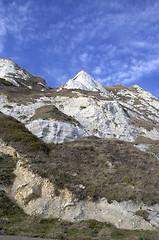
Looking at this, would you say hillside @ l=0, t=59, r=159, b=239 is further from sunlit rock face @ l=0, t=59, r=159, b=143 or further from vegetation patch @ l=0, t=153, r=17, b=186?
sunlit rock face @ l=0, t=59, r=159, b=143

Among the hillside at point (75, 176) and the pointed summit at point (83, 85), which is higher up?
the pointed summit at point (83, 85)

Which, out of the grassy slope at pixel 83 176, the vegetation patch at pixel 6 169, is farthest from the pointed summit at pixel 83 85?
the vegetation patch at pixel 6 169

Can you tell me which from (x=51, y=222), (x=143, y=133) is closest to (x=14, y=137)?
(x=51, y=222)

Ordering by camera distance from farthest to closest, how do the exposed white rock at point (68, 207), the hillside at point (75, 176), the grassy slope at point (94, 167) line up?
the grassy slope at point (94, 167) → the hillside at point (75, 176) → the exposed white rock at point (68, 207)

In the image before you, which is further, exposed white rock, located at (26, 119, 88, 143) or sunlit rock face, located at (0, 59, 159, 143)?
sunlit rock face, located at (0, 59, 159, 143)

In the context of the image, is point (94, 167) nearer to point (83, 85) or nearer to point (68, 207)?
point (68, 207)

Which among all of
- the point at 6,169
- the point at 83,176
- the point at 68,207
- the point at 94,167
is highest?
the point at 94,167

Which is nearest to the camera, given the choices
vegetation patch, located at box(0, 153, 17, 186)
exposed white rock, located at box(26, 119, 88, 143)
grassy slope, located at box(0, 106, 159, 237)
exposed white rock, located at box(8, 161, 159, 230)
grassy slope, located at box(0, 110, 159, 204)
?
grassy slope, located at box(0, 106, 159, 237)

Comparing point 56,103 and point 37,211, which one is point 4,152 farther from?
point 56,103

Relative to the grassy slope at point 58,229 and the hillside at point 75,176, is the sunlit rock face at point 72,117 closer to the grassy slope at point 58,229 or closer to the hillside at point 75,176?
the hillside at point 75,176

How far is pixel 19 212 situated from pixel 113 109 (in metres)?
33.9

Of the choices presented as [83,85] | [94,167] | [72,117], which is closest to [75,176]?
[94,167]

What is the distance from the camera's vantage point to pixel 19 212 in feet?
40.9

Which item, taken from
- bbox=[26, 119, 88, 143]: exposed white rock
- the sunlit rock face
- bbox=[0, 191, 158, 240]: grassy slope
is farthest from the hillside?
bbox=[0, 191, 158, 240]: grassy slope
